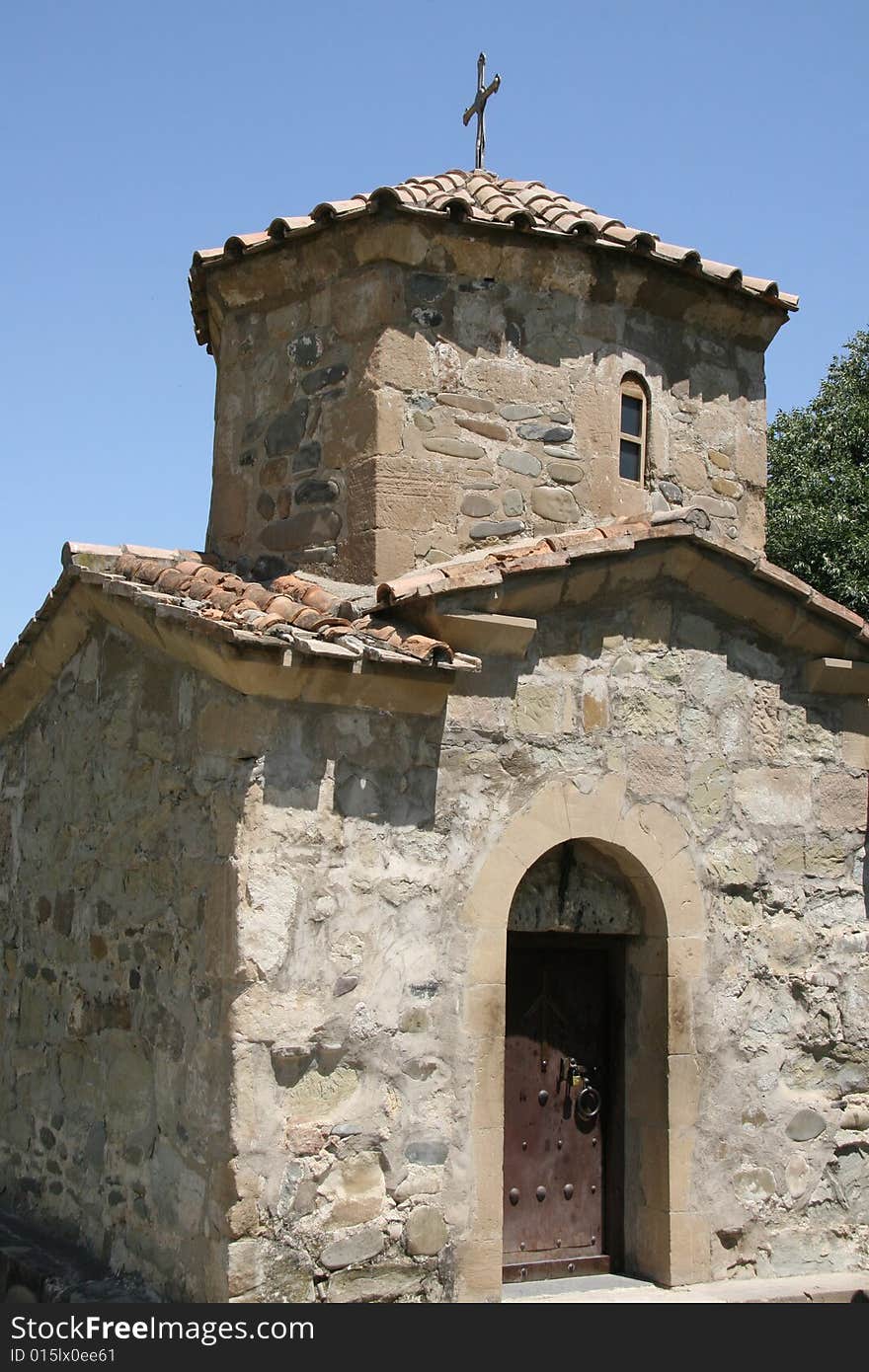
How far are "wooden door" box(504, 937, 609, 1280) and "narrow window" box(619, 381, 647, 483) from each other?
105 inches

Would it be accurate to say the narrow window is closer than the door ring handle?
No

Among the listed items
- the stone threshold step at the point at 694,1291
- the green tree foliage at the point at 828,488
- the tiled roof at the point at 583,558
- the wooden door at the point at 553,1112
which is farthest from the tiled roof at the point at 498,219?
the green tree foliage at the point at 828,488

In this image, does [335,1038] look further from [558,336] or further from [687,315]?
[687,315]

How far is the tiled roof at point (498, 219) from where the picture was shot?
7.18m

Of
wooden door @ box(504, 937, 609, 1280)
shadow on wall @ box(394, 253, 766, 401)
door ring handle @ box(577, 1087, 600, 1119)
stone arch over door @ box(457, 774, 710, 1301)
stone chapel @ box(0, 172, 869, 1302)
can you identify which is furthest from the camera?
shadow on wall @ box(394, 253, 766, 401)

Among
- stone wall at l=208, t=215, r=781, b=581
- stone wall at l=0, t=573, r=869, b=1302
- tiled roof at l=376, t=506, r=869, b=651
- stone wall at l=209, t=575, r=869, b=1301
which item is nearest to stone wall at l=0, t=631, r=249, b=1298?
stone wall at l=0, t=573, r=869, b=1302

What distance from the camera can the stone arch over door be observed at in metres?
5.74

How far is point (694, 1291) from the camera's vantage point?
6098mm

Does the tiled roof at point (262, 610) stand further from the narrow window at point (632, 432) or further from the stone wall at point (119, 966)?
the narrow window at point (632, 432)

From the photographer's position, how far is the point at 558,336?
7.47 m

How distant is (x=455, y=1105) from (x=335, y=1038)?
64 centimetres

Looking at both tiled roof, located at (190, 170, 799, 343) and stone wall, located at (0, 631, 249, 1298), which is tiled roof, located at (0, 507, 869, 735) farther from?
tiled roof, located at (190, 170, 799, 343)

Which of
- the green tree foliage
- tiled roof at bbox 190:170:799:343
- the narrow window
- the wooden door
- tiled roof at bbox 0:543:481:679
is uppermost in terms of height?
the green tree foliage

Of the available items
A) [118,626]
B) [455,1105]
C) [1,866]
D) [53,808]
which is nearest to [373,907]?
[455,1105]
